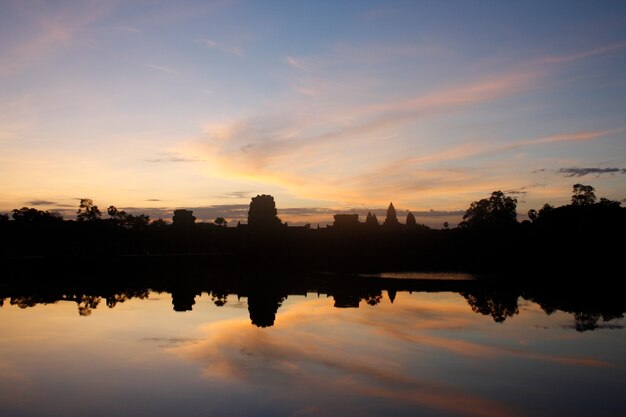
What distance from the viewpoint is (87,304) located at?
41.1 metres

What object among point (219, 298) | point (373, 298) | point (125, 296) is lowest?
point (125, 296)

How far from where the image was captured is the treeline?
322 feet

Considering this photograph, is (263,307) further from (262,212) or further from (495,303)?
(262,212)

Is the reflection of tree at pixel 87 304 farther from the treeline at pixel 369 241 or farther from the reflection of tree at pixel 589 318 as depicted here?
the treeline at pixel 369 241

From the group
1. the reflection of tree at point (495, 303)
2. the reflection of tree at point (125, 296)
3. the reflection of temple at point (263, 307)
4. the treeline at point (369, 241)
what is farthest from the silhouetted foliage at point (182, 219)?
the reflection of tree at point (495, 303)

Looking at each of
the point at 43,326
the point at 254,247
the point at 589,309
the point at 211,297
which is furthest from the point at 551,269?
the point at 254,247

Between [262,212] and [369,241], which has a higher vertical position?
[262,212]

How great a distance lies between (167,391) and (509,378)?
13.4 meters

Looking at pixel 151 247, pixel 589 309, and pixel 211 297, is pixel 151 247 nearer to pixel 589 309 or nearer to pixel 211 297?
pixel 211 297

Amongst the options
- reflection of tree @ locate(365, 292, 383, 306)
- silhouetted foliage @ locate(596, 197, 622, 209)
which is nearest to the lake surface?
reflection of tree @ locate(365, 292, 383, 306)

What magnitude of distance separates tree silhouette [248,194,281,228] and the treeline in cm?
34

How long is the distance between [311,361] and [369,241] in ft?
440

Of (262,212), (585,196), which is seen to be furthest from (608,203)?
(262,212)

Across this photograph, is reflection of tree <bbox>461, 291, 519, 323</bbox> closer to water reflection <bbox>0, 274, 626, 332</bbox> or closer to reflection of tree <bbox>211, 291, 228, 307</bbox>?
water reflection <bbox>0, 274, 626, 332</bbox>
